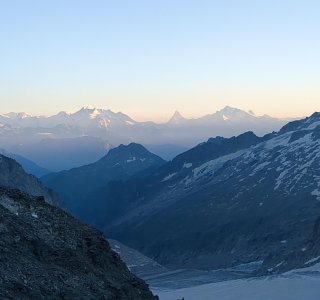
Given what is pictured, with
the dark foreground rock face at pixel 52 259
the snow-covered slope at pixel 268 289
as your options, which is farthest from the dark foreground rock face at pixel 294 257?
the dark foreground rock face at pixel 52 259

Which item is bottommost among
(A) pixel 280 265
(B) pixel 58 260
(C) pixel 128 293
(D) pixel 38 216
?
(A) pixel 280 265

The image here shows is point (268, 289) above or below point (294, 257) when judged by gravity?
above

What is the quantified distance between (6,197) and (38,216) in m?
2.61

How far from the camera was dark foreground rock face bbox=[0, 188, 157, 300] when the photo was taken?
31.7 metres

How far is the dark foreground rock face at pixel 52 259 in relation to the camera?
31.7m

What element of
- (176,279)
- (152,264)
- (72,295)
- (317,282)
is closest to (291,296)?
(317,282)

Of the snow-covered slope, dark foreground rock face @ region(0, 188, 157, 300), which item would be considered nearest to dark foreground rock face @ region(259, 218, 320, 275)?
the snow-covered slope

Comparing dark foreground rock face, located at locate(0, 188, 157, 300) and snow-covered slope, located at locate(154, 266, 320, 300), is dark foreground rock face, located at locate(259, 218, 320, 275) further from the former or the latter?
dark foreground rock face, located at locate(0, 188, 157, 300)

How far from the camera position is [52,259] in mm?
35219

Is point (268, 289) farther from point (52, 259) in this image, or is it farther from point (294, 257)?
point (294, 257)

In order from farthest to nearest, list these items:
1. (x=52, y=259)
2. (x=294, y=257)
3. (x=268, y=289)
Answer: (x=294, y=257) < (x=268, y=289) < (x=52, y=259)

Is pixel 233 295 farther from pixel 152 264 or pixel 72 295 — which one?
pixel 152 264

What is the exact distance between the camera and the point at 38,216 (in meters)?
38.8

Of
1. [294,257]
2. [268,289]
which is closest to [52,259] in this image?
[268,289]
